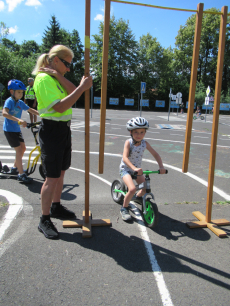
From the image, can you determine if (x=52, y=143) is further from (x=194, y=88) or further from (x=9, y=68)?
(x=9, y=68)

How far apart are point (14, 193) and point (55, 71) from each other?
2.60 metres

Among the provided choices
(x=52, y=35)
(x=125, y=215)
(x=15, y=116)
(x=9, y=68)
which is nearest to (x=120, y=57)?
(x=52, y=35)

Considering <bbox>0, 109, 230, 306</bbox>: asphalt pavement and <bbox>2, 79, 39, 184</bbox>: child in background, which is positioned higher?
<bbox>2, 79, 39, 184</bbox>: child in background

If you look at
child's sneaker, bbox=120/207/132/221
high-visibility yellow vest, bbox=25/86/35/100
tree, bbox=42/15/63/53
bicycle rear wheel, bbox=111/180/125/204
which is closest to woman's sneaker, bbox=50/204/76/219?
child's sneaker, bbox=120/207/132/221

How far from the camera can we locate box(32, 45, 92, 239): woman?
2.61 m

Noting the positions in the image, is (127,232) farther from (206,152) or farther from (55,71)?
(206,152)

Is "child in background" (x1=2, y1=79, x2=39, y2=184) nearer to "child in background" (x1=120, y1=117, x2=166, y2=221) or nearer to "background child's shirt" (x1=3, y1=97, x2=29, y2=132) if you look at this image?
"background child's shirt" (x1=3, y1=97, x2=29, y2=132)

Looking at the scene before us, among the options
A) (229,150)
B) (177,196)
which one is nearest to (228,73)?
(229,150)

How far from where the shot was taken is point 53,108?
2617mm

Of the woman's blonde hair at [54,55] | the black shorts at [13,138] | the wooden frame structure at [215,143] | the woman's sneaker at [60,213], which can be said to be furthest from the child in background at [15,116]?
the wooden frame structure at [215,143]

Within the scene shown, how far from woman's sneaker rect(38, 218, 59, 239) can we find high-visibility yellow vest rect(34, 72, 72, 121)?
133 centimetres

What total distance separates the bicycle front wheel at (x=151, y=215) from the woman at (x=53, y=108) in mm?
1246

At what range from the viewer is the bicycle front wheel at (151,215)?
3.22 metres

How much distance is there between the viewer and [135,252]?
2.77 m
